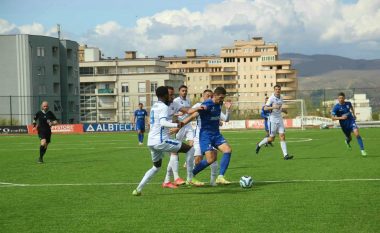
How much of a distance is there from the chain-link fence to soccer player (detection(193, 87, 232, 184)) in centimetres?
4231

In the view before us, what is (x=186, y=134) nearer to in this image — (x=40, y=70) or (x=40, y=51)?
(x=40, y=70)

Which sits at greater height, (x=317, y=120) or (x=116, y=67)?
(x=116, y=67)

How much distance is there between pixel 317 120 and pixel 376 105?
18689mm

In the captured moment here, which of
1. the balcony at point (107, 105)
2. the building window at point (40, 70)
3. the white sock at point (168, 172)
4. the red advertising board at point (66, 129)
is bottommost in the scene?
the red advertising board at point (66, 129)

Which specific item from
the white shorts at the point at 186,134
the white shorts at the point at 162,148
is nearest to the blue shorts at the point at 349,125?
the white shorts at the point at 186,134

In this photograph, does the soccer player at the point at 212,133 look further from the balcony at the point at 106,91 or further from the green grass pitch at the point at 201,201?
the balcony at the point at 106,91

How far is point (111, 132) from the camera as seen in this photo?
57.2 meters

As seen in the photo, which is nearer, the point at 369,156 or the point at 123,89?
the point at 369,156

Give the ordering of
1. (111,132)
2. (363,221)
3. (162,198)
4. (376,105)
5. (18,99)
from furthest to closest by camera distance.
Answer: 1. (18,99)
2. (376,105)
3. (111,132)
4. (162,198)
5. (363,221)

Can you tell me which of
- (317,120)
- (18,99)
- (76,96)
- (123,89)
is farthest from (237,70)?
(317,120)

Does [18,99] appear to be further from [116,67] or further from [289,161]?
[289,161]

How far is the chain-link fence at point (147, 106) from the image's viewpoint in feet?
211

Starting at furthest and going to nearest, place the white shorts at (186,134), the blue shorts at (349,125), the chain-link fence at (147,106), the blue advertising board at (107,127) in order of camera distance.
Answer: the chain-link fence at (147,106)
the blue advertising board at (107,127)
the blue shorts at (349,125)
the white shorts at (186,134)

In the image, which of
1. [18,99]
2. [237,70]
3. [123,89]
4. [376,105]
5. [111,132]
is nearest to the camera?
[111,132]
